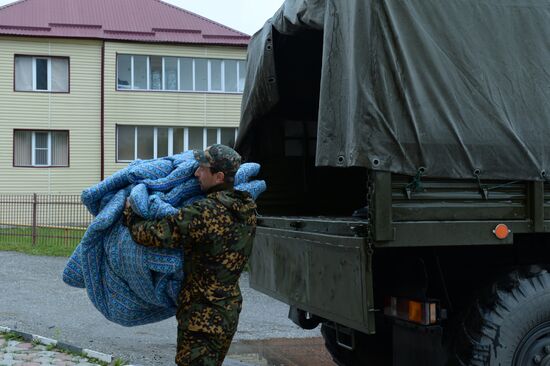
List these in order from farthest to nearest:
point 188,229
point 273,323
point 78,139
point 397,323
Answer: point 78,139, point 273,323, point 397,323, point 188,229

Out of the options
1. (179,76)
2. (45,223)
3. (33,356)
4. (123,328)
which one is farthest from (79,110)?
(33,356)

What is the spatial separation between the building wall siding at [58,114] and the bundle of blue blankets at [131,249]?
77.6 feet

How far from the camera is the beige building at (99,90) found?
26359 mm

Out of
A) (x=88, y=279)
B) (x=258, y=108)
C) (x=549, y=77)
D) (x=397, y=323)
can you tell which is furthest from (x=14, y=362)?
(x=549, y=77)

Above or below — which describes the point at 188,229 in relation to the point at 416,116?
below

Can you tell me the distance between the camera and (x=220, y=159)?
3.72m

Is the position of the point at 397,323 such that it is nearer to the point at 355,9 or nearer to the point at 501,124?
the point at 501,124

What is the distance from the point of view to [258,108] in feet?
19.1

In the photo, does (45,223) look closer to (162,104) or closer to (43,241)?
(43,241)

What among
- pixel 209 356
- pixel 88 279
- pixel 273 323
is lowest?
pixel 273 323

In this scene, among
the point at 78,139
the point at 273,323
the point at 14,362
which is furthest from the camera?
the point at 78,139

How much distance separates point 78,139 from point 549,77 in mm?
24618

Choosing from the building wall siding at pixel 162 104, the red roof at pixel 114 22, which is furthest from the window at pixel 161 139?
the red roof at pixel 114 22

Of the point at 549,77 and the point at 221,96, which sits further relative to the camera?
the point at 221,96
